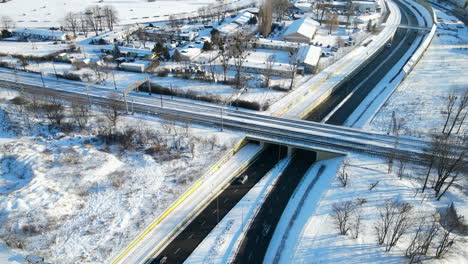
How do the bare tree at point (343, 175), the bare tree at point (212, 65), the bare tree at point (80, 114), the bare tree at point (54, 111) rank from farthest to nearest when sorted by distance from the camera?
the bare tree at point (212, 65) < the bare tree at point (80, 114) < the bare tree at point (54, 111) < the bare tree at point (343, 175)

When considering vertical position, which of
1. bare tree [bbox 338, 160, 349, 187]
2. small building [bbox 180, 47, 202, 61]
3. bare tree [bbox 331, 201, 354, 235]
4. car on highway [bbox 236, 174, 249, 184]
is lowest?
car on highway [bbox 236, 174, 249, 184]

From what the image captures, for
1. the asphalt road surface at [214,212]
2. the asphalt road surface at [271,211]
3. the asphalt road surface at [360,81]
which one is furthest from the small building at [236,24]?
the asphalt road surface at [271,211]

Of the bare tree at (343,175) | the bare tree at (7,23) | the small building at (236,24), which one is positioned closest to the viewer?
the bare tree at (343,175)

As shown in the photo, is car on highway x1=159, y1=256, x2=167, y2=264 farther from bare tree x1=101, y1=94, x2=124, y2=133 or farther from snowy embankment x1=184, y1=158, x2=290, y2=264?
bare tree x1=101, y1=94, x2=124, y2=133

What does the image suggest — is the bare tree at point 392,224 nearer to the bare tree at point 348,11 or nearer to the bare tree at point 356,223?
the bare tree at point 356,223

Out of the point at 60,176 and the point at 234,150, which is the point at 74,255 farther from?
the point at 234,150

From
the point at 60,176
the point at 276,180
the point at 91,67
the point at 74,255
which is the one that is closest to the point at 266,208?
the point at 276,180

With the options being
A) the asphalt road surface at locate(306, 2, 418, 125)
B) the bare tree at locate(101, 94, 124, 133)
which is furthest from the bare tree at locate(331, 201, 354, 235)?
the bare tree at locate(101, 94, 124, 133)
